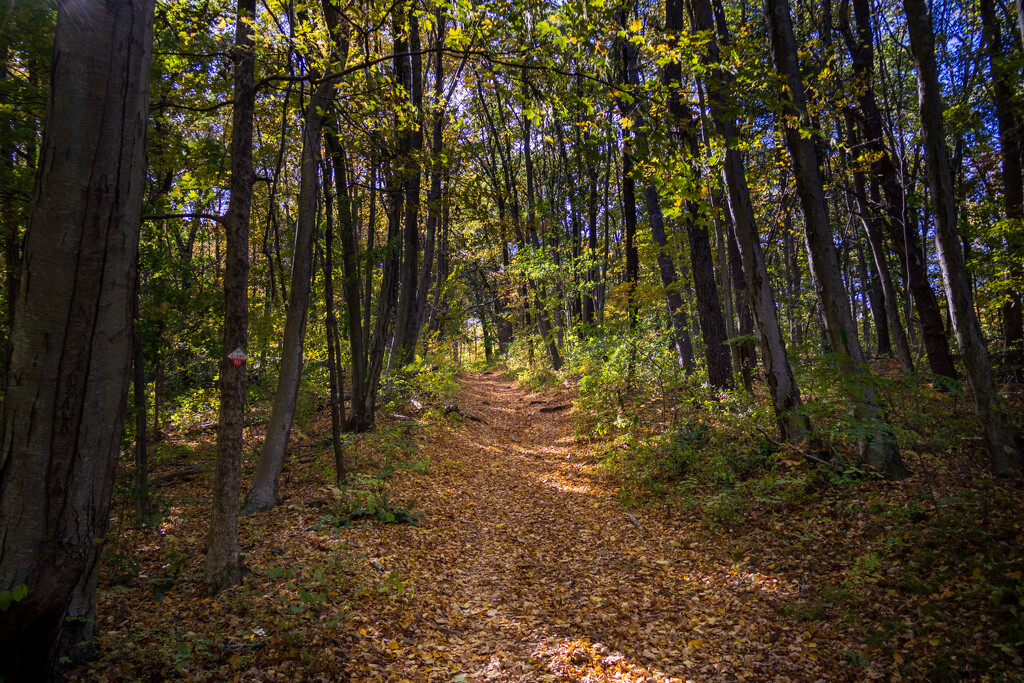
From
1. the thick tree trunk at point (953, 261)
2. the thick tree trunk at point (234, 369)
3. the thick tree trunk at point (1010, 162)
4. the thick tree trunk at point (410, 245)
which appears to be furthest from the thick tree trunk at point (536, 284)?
the thick tree trunk at point (234, 369)

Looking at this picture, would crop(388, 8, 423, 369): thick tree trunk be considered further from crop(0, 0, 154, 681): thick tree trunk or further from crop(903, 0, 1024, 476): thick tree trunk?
crop(903, 0, 1024, 476): thick tree trunk

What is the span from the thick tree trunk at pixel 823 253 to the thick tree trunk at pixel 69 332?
648 centimetres

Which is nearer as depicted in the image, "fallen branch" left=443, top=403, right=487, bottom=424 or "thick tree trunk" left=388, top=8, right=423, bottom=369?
"thick tree trunk" left=388, top=8, right=423, bottom=369

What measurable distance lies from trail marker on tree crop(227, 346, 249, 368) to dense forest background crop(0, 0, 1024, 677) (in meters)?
0.03

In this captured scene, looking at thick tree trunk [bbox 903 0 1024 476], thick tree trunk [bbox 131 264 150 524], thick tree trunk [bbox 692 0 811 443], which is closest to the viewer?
thick tree trunk [bbox 903 0 1024 476]

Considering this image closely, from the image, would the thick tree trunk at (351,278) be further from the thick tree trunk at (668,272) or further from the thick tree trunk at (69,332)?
the thick tree trunk at (668,272)

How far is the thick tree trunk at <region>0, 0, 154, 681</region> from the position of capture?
2.07 m

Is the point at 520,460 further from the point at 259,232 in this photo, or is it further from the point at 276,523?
the point at 259,232

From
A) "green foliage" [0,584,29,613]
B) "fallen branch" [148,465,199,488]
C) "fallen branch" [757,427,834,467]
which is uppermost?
"green foliage" [0,584,29,613]

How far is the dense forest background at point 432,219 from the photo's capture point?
2.23 meters

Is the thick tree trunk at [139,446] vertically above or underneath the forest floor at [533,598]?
above

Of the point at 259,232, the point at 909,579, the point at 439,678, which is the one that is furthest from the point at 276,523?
the point at 259,232

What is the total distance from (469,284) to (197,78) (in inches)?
1125

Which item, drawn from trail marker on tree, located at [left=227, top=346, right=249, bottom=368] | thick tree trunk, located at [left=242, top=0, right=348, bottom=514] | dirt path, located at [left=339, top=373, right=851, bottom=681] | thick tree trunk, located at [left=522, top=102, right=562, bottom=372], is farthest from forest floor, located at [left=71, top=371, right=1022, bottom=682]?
thick tree trunk, located at [left=522, top=102, right=562, bottom=372]
